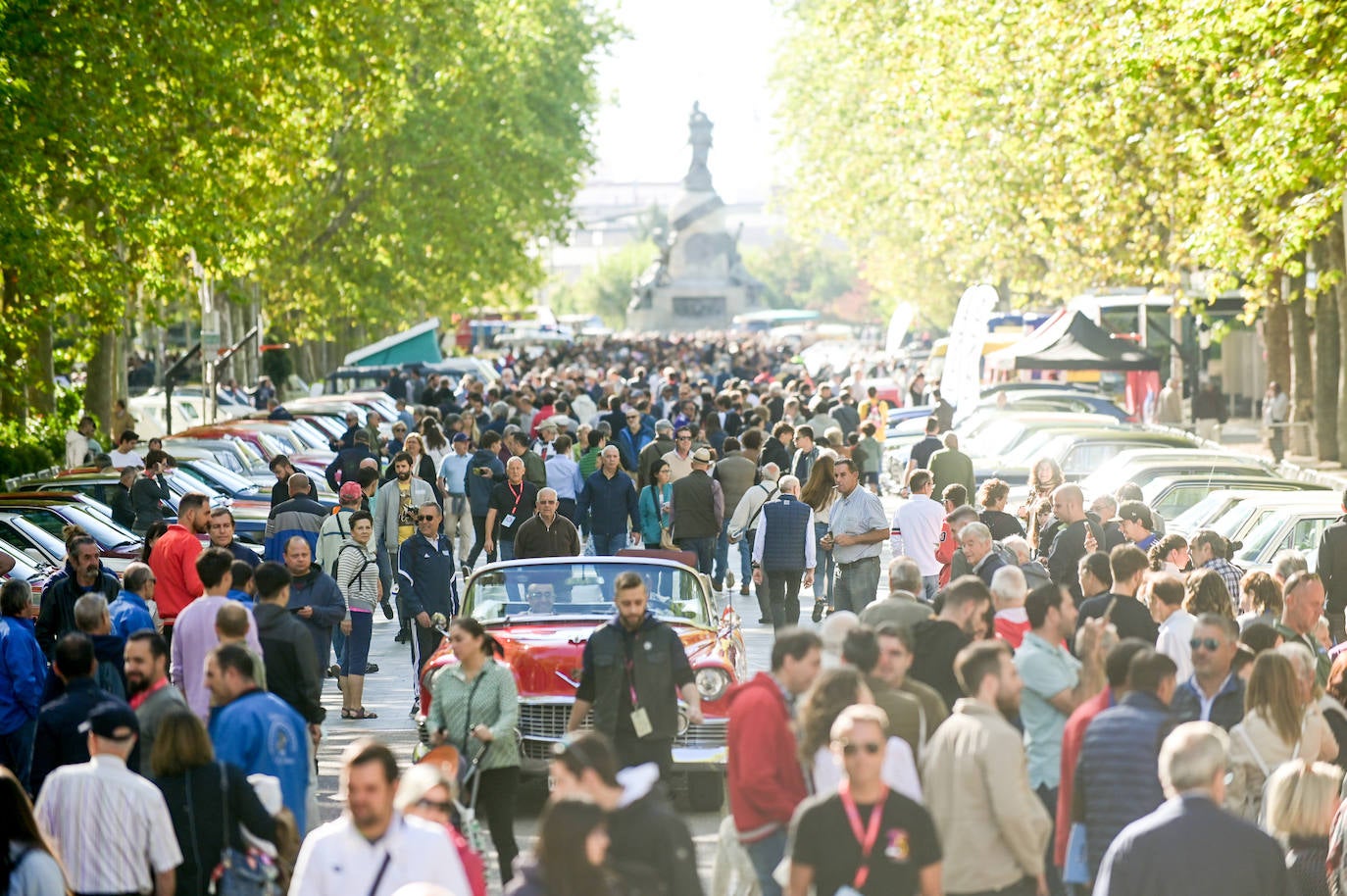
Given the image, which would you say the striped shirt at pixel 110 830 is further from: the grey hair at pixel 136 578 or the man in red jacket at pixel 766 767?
the grey hair at pixel 136 578

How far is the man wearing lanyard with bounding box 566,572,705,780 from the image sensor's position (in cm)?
1059

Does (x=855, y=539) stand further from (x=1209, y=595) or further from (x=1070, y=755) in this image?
(x=1070, y=755)

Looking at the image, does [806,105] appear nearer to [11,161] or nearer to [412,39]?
[412,39]

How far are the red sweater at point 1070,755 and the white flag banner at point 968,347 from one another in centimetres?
2001

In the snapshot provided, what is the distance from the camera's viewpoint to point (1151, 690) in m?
8.23

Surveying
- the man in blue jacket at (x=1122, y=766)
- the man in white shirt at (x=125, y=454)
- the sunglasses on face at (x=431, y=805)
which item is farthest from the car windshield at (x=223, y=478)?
the man in blue jacket at (x=1122, y=766)

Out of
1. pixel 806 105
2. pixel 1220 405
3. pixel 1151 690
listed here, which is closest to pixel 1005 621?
pixel 1151 690

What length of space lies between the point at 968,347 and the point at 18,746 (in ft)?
61.4

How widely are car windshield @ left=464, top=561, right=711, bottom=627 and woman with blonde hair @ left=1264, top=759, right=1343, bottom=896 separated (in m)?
5.73

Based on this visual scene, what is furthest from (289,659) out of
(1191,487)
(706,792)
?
(1191,487)

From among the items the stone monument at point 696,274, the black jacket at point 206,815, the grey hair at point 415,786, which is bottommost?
the black jacket at point 206,815

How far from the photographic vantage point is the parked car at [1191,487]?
20.6 meters

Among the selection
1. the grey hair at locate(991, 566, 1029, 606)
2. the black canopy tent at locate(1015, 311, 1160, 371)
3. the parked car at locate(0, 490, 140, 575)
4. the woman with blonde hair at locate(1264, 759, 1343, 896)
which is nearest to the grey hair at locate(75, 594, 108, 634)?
the grey hair at locate(991, 566, 1029, 606)

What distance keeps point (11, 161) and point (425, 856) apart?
17681 millimetres
